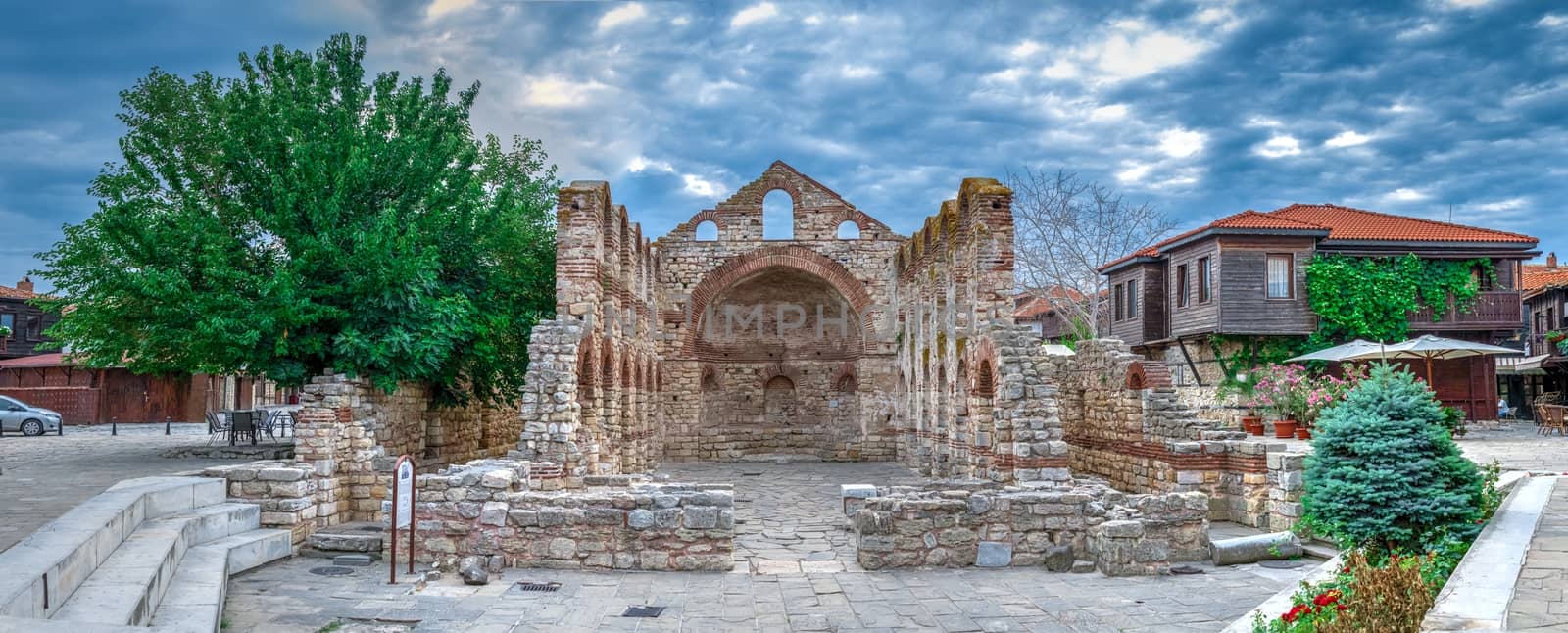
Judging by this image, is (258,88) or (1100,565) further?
(258,88)

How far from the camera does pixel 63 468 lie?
14.6 m

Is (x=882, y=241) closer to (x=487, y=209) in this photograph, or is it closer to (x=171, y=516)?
(x=487, y=209)

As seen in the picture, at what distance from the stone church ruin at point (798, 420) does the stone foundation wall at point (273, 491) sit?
24 millimetres

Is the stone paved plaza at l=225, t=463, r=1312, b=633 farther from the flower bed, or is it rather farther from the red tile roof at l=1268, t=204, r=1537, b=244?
the red tile roof at l=1268, t=204, r=1537, b=244

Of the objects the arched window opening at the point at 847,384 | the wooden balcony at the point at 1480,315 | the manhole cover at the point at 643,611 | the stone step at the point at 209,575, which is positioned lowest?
the manhole cover at the point at 643,611

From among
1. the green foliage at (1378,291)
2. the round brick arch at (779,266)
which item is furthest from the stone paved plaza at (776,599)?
the green foliage at (1378,291)

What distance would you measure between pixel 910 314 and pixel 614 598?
47.8ft

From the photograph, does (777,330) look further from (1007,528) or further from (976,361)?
(1007,528)

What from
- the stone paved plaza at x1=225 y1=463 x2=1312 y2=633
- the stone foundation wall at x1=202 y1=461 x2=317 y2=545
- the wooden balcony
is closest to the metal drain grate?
the stone paved plaza at x1=225 y1=463 x2=1312 y2=633

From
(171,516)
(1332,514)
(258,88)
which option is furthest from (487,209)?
(1332,514)

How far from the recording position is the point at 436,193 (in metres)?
14.7

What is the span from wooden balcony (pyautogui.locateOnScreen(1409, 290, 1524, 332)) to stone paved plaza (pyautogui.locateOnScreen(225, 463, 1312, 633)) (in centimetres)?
2172

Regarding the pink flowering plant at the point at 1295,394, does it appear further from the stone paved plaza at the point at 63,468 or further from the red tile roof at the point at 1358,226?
the stone paved plaza at the point at 63,468

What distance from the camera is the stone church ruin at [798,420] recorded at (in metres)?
9.30
